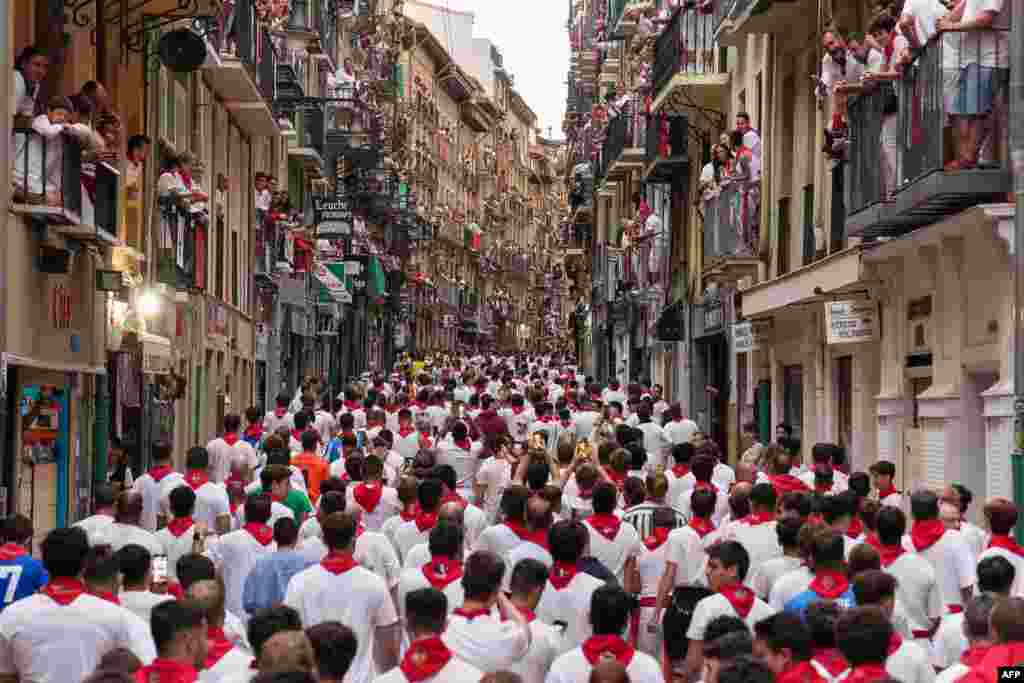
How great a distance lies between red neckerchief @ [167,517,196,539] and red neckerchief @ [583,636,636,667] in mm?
4635

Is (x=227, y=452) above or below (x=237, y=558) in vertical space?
above

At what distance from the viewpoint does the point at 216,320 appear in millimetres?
34281

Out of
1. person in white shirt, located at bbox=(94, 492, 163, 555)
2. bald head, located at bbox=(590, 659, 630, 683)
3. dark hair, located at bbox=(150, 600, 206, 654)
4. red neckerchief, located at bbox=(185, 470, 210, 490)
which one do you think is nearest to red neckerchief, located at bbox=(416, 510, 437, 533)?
person in white shirt, located at bbox=(94, 492, 163, 555)

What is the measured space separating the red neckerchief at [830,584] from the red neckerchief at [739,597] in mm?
280

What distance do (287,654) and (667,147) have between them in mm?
31493

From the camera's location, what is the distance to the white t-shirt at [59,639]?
844 cm

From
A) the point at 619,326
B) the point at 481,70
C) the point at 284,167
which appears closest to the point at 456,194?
the point at 481,70

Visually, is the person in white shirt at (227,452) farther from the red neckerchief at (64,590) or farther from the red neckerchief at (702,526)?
the red neckerchief at (64,590)

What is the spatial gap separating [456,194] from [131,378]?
261 feet

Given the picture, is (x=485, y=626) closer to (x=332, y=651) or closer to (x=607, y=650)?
(x=607, y=650)

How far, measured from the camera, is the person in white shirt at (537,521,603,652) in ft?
32.9

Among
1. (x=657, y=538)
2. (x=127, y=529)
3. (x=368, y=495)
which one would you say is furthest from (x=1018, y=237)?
(x=127, y=529)

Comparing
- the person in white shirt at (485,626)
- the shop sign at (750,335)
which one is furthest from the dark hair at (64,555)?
the shop sign at (750,335)

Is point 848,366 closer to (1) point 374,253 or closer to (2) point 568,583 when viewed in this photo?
(2) point 568,583
